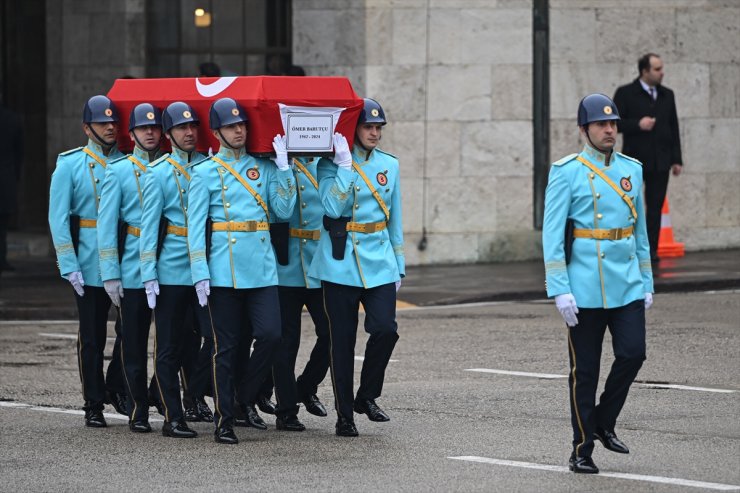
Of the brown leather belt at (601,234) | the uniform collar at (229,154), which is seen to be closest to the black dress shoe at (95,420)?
the uniform collar at (229,154)

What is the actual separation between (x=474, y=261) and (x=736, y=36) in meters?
4.26

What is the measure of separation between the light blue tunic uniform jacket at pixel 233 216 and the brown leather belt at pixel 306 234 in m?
0.38

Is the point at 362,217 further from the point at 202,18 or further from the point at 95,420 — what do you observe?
the point at 202,18

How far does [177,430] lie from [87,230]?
4.87ft

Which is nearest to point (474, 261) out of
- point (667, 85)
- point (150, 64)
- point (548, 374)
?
point (667, 85)

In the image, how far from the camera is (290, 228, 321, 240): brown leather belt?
10641mm

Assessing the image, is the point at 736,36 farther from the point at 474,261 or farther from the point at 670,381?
the point at 670,381

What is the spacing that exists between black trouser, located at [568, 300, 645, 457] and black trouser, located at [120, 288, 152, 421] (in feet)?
9.24

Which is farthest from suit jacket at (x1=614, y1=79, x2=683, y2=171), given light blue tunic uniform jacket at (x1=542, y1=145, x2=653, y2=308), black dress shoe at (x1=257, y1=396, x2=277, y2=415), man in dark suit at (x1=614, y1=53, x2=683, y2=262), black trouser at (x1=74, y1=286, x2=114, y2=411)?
Answer: light blue tunic uniform jacket at (x1=542, y1=145, x2=653, y2=308)

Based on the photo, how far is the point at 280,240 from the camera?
10.5 meters

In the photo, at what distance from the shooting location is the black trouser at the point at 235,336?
10023mm

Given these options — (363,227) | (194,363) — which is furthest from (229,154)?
(194,363)

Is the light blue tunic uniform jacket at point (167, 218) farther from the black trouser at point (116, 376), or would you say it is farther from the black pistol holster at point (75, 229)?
the black trouser at point (116, 376)

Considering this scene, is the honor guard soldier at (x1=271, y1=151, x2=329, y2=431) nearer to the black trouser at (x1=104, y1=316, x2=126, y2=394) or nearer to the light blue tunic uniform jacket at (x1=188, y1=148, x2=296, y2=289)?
the light blue tunic uniform jacket at (x1=188, y1=148, x2=296, y2=289)
